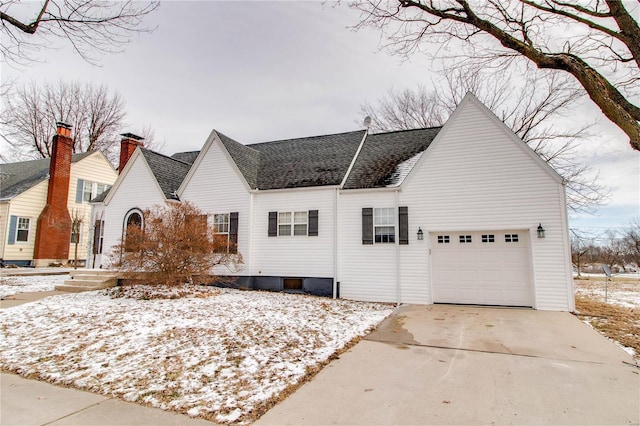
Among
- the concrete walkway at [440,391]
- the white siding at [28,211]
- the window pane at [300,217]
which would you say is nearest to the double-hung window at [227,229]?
the window pane at [300,217]

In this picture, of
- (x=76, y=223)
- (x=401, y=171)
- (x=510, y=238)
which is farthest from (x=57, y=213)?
(x=510, y=238)

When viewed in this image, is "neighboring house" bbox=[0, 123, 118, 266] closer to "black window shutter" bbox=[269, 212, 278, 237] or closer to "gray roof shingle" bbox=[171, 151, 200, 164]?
"gray roof shingle" bbox=[171, 151, 200, 164]

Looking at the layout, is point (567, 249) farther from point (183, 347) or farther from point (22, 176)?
point (22, 176)

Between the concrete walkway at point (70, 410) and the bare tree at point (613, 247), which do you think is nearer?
the concrete walkway at point (70, 410)

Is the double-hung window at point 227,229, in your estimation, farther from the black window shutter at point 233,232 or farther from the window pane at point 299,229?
the window pane at point 299,229

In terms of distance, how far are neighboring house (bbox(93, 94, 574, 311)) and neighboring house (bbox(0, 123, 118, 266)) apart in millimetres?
9374

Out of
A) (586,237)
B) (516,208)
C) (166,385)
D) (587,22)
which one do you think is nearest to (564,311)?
(516,208)

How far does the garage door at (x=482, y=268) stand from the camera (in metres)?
10.6

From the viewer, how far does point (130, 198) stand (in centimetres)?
1553

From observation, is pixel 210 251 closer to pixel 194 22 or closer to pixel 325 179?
pixel 325 179

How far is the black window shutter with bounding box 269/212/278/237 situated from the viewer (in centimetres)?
1339

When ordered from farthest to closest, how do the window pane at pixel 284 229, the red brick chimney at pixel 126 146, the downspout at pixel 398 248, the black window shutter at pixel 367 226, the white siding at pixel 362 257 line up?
1. the red brick chimney at pixel 126 146
2. the window pane at pixel 284 229
3. the black window shutter at pixel 367 226
4. the white siding at pixel 362 257
5. the downspout at pixel 398 248

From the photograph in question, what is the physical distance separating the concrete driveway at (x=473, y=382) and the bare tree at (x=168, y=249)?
21.7 feet

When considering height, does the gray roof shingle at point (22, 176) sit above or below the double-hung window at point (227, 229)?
above
